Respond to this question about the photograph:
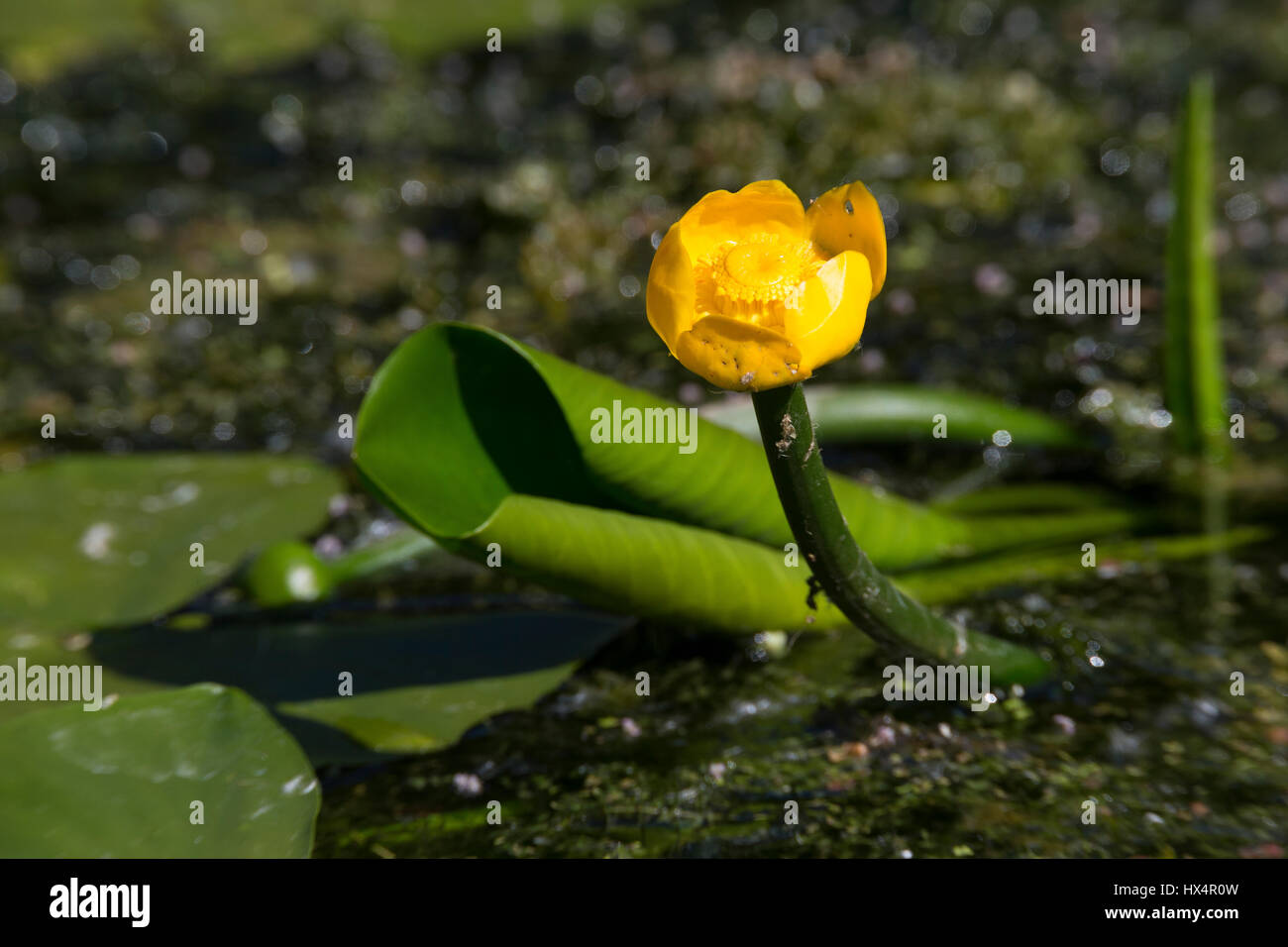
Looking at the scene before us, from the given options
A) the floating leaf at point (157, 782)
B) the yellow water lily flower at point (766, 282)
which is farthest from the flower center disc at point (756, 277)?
the floating leaf at point (157, 782)

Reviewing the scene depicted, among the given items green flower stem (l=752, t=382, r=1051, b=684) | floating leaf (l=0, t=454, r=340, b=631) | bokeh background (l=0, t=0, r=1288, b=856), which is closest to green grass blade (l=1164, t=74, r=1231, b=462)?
bokeh background (l=0, t=0, r=1288, b=856)

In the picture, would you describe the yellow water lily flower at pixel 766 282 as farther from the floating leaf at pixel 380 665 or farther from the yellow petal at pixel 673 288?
the floating leaf at pixel 380 665

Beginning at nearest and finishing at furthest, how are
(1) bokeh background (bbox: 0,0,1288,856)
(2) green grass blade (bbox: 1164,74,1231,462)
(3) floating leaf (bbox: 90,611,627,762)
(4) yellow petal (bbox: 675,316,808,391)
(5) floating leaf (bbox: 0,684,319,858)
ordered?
1. (4) yellow petal (bbox: 675,316,808,391)
2. (5) floating leaf (bbox: 0,684,319,858)
3. (1) bokeh background (bbox: 0,0,1288,856)
4. (3) floating leaf (bbox: 90,611,627,762)
5. (2) green grass blade (bbox: 1164,74,1231,462)

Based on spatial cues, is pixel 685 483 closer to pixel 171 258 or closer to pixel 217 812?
pixel 217 812

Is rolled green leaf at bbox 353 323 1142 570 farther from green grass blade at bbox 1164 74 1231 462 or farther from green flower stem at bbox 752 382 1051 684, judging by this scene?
green grass blade at bbox 1164 74 1231 462

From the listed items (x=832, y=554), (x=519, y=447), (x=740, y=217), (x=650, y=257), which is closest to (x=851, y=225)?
(x=740, y=217)
